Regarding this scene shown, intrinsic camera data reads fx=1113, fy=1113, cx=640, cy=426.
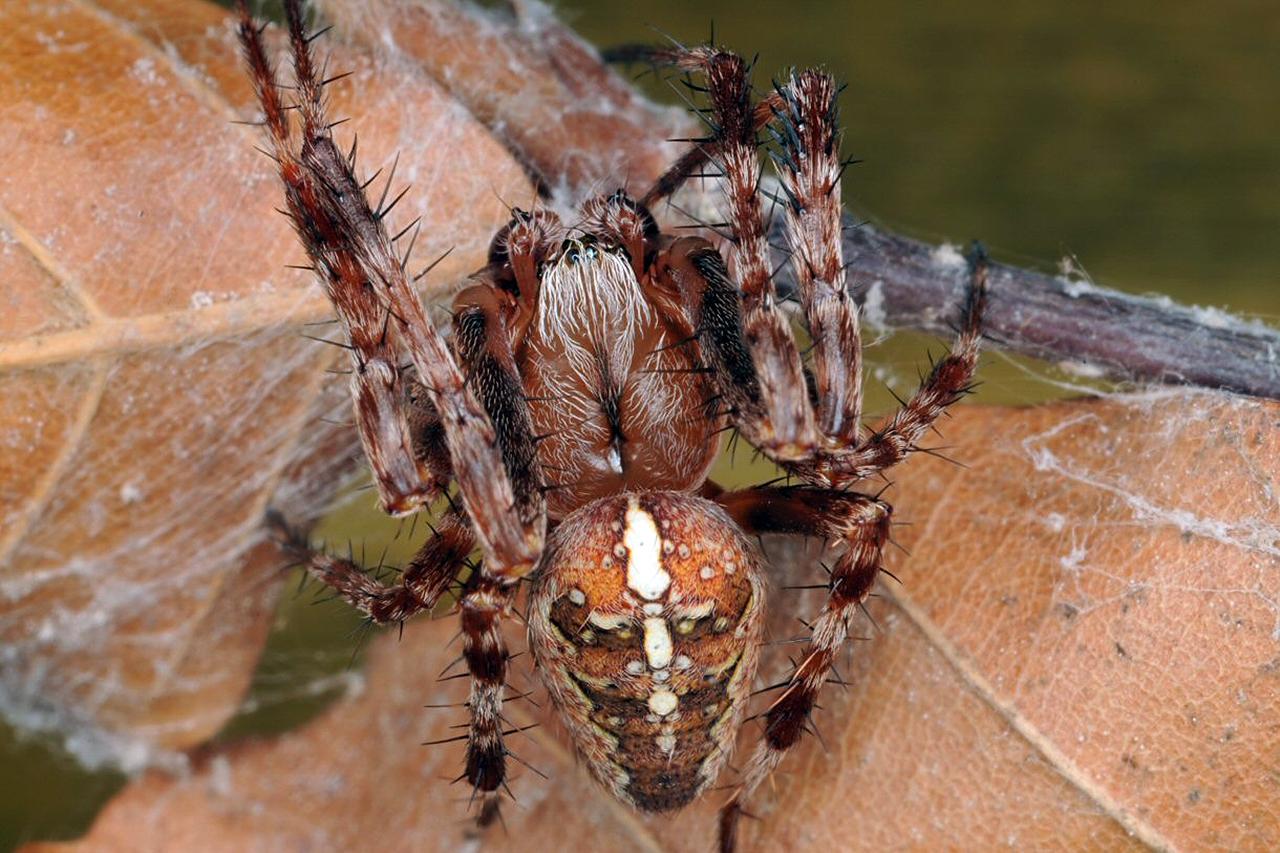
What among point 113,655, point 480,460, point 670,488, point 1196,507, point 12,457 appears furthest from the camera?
point 113,655

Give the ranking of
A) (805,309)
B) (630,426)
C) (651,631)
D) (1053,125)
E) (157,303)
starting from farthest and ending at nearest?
1. (1053,125)
2. (157,303)
3. (630,426)
4. (805,309)
5. (651,631)


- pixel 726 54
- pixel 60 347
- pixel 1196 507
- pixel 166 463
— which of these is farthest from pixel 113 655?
pixel 1196 507

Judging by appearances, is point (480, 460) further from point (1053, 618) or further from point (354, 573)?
point (1053, 618)

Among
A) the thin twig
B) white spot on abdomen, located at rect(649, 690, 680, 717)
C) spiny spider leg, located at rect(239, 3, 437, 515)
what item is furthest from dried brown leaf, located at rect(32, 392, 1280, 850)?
spiny spider leg, located at rect(239, 3, 437, 515)

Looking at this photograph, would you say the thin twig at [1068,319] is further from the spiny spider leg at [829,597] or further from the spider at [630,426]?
the spiny spider leg at [829,597]

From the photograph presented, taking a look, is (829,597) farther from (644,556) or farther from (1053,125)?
(1053,125)

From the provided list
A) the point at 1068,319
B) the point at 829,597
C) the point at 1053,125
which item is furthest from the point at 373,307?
the point at 1053,125
